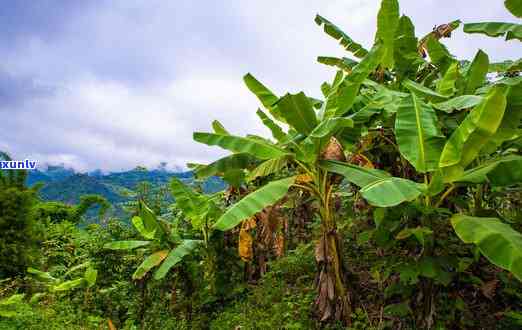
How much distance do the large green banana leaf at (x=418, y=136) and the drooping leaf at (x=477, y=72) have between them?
1.23m

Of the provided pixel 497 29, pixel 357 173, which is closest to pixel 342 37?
pixel 497 29

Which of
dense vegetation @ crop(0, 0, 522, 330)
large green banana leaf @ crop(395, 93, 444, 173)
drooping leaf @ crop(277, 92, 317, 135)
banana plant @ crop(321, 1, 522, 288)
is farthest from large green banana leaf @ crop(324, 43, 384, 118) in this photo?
large green banana leaf @ crop(395, 93, 444, 173)

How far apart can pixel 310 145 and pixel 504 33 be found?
3312 millimetres

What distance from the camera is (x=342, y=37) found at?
20.2 ft

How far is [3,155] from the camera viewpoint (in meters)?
6.83

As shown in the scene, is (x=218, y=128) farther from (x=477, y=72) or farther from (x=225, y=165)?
(x=477, y=72)

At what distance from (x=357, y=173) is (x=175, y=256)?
2.95m

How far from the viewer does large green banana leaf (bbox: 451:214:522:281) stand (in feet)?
8.20

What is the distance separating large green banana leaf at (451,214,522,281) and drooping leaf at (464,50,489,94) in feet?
6.83

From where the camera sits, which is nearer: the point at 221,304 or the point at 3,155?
the point at 221,304

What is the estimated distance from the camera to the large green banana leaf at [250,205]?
3.37 m

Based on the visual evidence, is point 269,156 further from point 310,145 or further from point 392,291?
point 392,291

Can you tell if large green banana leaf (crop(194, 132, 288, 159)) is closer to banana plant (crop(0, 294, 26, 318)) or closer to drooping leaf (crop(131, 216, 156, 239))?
drooping leaf (crop(131, 216, 156, 239))

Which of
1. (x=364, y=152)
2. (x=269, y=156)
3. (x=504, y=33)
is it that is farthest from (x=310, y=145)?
(x=504, y=33)
